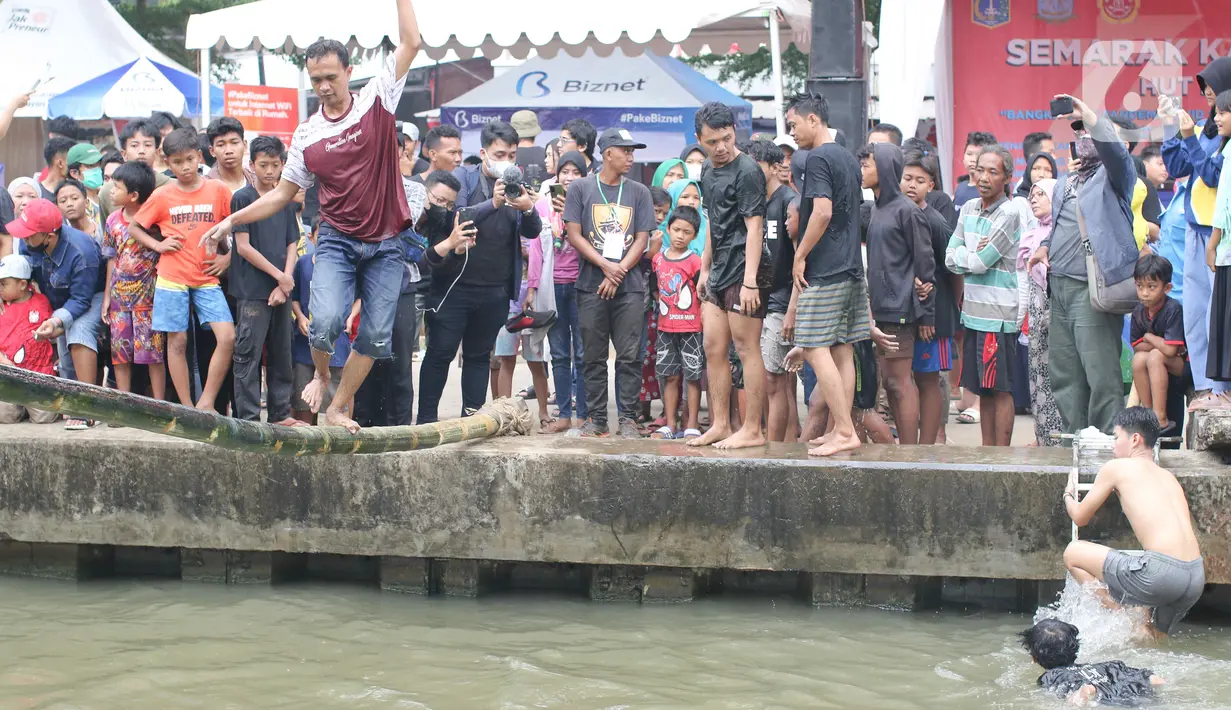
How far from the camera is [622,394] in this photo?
8312 mm

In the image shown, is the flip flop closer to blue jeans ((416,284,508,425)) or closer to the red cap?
blue jeans ((416,284,508,425))

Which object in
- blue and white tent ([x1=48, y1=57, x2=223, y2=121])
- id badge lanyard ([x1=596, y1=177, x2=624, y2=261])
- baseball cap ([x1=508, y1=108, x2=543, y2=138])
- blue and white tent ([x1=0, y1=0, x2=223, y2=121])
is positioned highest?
blue and white tent ([x1=0, y1=0, x2=223, y2=121])

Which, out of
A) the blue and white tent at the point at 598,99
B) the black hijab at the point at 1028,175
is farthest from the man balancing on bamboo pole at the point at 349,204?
the blue and white tent at the point at 598,99

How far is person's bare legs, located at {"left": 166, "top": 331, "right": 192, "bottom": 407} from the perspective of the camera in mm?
7254

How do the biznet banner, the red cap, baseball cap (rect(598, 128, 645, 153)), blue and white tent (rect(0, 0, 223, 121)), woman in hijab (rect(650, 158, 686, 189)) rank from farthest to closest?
blue and white tent (rect(0, 0, 223, 121)), the biznet banner, woman in hijab (rect(650, 158, 686, 189)), baseball cap (rect(598, 128, 645, 153)), the red cap

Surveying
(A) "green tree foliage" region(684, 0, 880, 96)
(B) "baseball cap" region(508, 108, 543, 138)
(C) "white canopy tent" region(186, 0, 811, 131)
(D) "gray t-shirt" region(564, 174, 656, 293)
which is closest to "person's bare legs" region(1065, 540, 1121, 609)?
(D) "gray t-shirt" region(564, 174, 656, 293)

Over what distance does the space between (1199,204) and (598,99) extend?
420 inches

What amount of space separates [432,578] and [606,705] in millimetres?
1736

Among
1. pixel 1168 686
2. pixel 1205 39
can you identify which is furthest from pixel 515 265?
pixel 1205 39

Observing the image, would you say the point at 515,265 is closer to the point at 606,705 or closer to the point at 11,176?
the point at 606,705

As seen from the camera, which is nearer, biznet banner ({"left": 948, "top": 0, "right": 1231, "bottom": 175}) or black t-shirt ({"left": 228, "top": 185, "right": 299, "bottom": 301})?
black t-shirt ({"left": 228, "top": 185, "right": 299, "bottom": 301})

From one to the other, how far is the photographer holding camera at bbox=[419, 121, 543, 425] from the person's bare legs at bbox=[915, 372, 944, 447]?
2.42 meters

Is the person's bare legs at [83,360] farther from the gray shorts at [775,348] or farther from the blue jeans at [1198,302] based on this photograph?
the blue jeans at [1198,302]

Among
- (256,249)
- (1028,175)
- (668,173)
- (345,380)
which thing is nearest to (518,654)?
(345,380)
